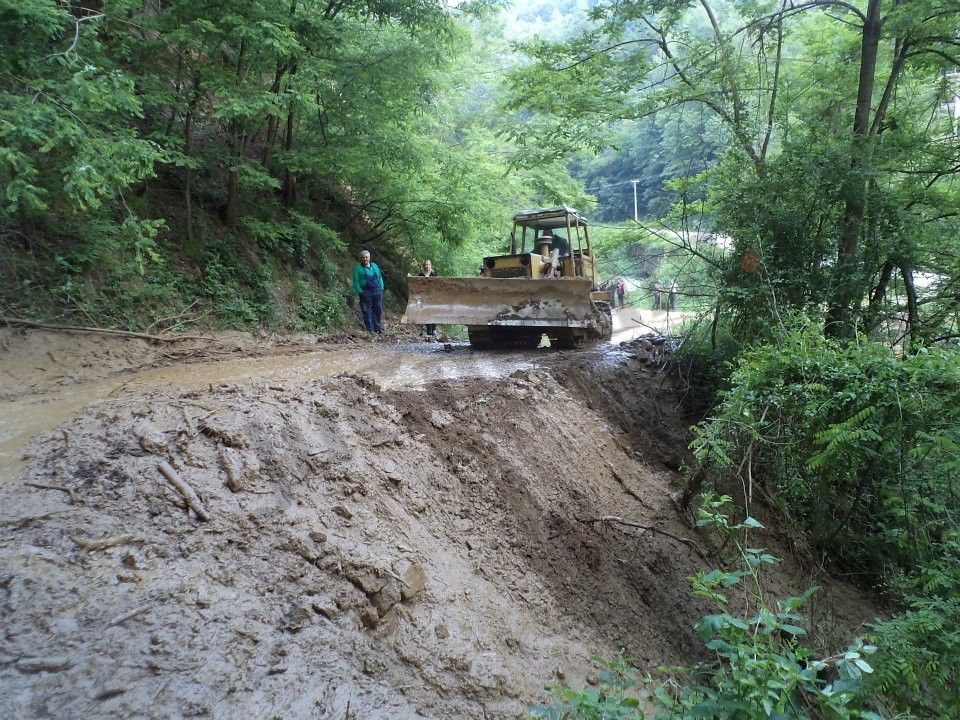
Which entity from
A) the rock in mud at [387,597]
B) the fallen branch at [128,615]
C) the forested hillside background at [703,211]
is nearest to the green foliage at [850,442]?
the forested hillside background at [703,211]

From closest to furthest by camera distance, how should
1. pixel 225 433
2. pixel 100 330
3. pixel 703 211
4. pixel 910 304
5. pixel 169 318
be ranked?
pixel 225 433, pixel 910 304, pixel 100 330, pixel 703 211, pixel 169 318

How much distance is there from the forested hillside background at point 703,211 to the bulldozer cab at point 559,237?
1.34 meters

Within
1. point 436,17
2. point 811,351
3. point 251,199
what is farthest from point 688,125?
point 251,199

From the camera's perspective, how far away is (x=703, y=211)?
8.80 metres

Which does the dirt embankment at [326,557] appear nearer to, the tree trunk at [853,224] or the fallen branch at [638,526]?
the fallen branch at [638,526]

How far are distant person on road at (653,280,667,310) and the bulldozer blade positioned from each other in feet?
3.20

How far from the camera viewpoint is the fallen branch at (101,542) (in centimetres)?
396

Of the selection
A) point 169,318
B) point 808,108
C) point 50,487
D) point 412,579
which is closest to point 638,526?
point 412,579

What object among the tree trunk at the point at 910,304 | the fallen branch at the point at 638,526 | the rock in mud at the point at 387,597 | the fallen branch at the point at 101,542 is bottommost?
the fallen branch at the point at 638,526

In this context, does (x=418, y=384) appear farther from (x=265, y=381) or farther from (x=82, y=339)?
(x=82, y=339)

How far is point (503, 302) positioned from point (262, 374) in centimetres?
438

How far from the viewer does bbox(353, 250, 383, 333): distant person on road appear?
39.4ft

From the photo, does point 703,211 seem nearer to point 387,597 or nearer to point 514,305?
point 514,305

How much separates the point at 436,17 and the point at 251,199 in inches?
206
